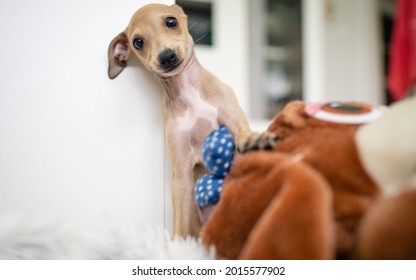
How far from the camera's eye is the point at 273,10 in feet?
5.20

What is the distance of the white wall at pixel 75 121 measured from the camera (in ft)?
2.20

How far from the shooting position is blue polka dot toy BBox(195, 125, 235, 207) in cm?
56

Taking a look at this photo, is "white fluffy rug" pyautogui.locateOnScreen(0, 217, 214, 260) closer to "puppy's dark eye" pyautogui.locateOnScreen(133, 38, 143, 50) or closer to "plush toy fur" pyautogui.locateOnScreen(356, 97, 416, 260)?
"plush toy fur" pyautogui.locateOnScreen(356, 97, 416, 260)

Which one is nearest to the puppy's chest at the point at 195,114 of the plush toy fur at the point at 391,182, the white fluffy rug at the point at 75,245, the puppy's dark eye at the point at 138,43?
the puppy's dark eye at the point at 138,43

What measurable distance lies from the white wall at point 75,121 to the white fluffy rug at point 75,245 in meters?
0.08

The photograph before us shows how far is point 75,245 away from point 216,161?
24 centimetres

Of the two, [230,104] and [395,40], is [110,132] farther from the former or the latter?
[395,40]

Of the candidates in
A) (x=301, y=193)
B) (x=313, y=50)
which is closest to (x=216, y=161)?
(x=301, y=193)

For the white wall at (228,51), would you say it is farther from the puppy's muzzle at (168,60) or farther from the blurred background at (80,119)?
the puppy's muzzle at (168,60)

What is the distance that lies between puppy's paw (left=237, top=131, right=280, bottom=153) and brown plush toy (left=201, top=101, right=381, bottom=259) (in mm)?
12

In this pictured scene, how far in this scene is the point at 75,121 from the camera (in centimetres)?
71

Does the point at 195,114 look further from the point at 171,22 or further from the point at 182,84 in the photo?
the point at 171,22

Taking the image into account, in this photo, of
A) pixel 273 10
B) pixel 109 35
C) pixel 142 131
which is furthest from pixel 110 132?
pixel 273 10

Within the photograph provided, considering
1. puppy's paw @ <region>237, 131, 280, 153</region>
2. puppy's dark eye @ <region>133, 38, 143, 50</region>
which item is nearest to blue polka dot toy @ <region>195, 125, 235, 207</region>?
puppy's paw @ <region>237, 131, 280, 153</region>
